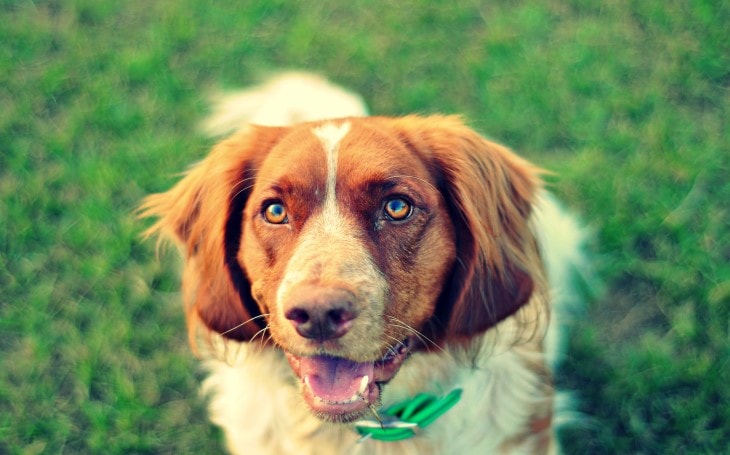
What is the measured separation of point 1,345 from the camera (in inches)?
146

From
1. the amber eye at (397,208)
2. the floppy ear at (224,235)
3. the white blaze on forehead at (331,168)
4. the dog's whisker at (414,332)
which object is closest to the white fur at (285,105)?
the floppy ear at (224,235)

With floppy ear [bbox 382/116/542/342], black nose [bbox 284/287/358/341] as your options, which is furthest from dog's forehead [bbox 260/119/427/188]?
black nose [bbox 284/287/358/341]

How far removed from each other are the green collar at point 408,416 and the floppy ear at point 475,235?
0.84ft

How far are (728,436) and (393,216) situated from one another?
199cm

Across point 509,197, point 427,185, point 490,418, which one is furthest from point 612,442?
point 427,185

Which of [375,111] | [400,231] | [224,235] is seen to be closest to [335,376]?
[400,231]

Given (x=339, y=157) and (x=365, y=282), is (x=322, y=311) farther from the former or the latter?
(x=339, y=157)

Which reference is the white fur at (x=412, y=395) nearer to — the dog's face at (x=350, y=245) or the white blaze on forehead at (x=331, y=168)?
the white blaze on forehead at (x=331, y=168)

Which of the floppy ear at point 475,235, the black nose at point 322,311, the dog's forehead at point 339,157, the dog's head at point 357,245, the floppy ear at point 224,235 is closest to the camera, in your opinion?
the black nose at point 322,311

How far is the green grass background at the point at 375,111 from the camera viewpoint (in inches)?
137

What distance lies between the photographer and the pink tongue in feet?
7.67

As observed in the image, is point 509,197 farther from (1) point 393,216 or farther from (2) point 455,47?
(2) point 455,47

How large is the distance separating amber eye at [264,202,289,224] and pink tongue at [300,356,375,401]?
17.7 inches

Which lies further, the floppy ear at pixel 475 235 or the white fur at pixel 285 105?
the white fur at pixel 285 105
